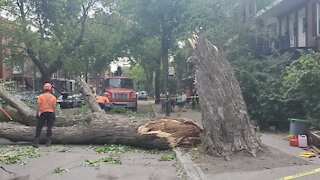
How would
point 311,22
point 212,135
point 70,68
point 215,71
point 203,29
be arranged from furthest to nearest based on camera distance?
1. point 70,68
2. point 203,29
3. point 311,22
4. point 215,71
5. point 212,135

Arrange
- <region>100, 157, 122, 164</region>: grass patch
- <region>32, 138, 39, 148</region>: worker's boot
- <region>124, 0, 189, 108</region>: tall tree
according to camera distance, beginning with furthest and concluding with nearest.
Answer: <region>124, 0, 189, 108</region>: tall tree < <region>32, 138, 39, 148</region>: worker's boot < <region>100, 157, 122, 164</region>: grass patch

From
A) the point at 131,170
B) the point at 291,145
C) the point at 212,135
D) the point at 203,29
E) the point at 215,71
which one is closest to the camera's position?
the point at 131,170

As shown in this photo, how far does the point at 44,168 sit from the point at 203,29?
1397 cm

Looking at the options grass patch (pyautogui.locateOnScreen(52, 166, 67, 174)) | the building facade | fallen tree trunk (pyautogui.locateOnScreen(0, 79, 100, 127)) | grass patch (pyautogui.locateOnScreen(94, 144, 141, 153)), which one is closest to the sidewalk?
grass patch (pyautogui.locateOnScreen(94, 144, 141, 153))

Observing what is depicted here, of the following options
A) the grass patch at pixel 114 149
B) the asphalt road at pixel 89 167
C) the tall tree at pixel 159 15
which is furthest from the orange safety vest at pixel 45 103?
the tall tree at pixel 159 15

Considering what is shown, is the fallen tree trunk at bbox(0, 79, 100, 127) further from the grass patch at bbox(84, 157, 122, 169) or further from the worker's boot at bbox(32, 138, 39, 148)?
the grass patch at bbox(84, 157, 122, 169)

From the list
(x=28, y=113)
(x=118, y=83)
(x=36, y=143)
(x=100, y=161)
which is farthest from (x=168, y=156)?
(x=118, y=83)

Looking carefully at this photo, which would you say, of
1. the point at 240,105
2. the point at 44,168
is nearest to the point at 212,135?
the point at 240,105

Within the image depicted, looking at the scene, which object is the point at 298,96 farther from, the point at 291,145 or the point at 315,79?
the point at 291,145

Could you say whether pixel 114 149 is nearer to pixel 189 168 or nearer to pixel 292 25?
pixel 189 168

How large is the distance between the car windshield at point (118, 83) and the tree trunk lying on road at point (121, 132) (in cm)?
1578

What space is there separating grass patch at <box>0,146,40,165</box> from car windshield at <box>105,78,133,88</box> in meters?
17.3

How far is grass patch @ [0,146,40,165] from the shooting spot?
9456mm

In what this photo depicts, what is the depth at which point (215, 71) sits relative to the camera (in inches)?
404
